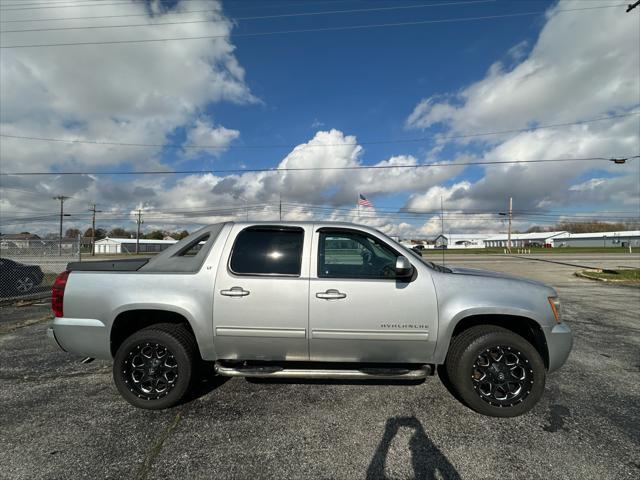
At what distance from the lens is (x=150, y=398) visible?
3082 mm

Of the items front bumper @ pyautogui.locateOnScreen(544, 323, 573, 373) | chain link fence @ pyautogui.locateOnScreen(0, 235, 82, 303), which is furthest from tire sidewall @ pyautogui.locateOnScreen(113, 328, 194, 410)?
chain link fence @ pyautogui.locateOnScreen(0, 235, 82, 303)

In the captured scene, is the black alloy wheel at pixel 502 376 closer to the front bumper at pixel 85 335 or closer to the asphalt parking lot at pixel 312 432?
the asphalt parking lot at pixel 312 432

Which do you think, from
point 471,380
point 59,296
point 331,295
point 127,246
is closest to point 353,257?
point 331,295

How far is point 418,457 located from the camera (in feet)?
7.93

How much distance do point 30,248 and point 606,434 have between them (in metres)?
12.3

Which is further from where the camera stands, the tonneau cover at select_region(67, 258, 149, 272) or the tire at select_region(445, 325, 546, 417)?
the tonneau cover at select_region(67, 258, 149, 272)

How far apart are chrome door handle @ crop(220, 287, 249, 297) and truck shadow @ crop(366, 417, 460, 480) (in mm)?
1703

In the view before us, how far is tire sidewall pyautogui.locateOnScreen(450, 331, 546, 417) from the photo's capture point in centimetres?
295

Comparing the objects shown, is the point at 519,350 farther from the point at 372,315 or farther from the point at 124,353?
the point at 124,353

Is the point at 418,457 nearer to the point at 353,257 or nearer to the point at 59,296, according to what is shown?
the point at 353,257

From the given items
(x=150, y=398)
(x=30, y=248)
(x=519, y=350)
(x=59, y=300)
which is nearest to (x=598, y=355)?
(x=519, y=350)

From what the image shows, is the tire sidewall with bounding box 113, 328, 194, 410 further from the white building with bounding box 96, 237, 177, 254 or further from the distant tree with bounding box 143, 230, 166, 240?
the distant tree with bounding box 143, 230, 166, 240

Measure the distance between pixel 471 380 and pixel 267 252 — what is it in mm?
2308

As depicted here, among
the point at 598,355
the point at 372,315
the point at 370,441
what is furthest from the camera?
the point at 598,355
